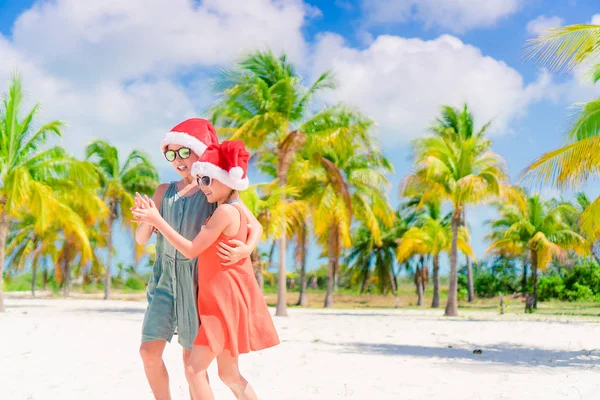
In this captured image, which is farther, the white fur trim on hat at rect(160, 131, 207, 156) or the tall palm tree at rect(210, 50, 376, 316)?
the tall palm tree at rect(210, 50, 376, 316)

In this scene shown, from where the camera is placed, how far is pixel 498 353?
9000 millimetres

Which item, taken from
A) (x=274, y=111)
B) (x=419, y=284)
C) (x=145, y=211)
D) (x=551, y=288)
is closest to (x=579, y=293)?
(x=551, y=288)

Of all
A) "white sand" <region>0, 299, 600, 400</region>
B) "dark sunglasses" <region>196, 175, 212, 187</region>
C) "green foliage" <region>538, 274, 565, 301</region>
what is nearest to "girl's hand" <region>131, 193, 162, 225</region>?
"dark sunglasses" <region>196, 175, 212, 187</region>

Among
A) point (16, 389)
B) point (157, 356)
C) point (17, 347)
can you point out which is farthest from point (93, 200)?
point (157, 356)

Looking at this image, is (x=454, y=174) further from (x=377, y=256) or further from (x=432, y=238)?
(x=377, y=256)

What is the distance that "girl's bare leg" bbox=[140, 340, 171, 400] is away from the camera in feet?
10.5

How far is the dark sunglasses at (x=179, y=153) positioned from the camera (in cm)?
341

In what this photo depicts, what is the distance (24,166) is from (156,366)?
14.5 m

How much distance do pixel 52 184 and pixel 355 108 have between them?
852 cm

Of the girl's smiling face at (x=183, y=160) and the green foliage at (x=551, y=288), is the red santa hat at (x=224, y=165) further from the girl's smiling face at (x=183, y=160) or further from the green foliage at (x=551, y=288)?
the green foliage at (x=551, y=288)

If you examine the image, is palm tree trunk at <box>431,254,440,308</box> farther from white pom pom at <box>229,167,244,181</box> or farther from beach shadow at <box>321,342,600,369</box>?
white pom pom at <box>229,167,244,181</box>

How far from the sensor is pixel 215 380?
234 inches

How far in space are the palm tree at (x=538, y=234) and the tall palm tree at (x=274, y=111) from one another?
39.5 feet

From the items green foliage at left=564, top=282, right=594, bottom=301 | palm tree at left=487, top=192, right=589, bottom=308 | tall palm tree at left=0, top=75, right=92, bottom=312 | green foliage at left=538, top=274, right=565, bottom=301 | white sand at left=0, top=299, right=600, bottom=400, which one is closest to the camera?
white sand at left=0, top=299, right=600, bottom=400
